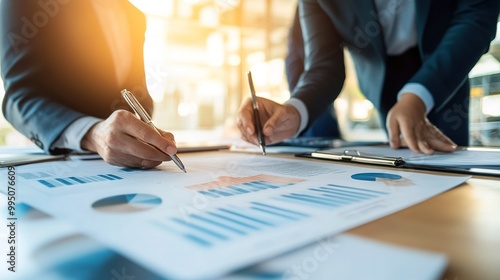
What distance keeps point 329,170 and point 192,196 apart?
0.81 ft

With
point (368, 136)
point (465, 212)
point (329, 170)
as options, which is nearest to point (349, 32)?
point (329, 170)

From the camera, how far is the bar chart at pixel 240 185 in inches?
13.8

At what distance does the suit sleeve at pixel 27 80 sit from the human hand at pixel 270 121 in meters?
0.36

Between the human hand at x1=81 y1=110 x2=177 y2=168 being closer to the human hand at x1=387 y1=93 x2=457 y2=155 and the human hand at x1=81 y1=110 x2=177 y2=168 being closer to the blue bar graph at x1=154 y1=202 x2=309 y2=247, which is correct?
the blue bar graph at x1=154 y1=202 x2=309 y2=247

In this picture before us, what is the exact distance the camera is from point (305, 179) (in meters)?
0.42

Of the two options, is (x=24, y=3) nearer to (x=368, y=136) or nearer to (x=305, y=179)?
(x=305, y=179)

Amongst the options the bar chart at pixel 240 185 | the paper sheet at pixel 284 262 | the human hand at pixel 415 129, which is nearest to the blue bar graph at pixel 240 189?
the bar chart at pixel 240 185

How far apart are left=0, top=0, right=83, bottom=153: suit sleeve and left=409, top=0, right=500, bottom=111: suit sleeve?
2.69ft

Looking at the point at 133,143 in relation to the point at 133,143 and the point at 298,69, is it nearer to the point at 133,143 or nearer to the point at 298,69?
the point at 133,143

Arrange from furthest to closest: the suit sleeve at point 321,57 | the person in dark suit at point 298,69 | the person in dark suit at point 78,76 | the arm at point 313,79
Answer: the person in dark suit at point 298,69 < the suit sleeve at point 321,57 < the arm at point 313,79 < the person in dark suit at point 78,76

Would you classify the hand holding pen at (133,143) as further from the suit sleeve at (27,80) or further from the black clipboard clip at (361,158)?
the black clipboard clip at (361,158)

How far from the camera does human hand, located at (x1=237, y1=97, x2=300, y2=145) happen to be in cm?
73

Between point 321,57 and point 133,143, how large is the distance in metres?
0.76

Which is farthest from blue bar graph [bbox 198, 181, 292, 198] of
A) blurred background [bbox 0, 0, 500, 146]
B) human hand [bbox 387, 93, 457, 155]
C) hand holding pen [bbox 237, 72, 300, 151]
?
blurred background [bbox 0, 0, 500, 146]
